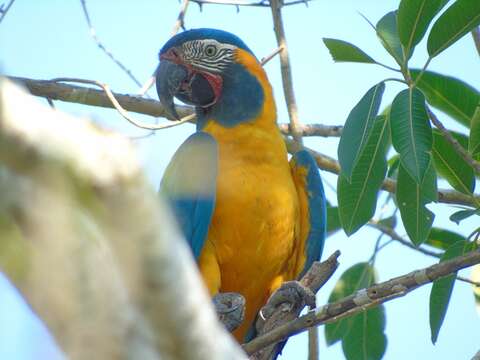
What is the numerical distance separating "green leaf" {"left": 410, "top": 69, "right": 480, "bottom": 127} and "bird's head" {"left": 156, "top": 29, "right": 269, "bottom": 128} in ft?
2.31

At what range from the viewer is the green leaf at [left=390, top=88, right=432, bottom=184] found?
2.85 m

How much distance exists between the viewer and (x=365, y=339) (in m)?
3.89

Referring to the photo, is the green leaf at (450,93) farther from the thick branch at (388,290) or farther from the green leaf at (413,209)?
the thick branch at (388,290)

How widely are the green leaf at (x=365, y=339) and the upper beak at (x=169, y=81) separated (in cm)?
Answer: 121

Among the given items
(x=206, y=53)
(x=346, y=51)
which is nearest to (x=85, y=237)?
(x=346, y=51)

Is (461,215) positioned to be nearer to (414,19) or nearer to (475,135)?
(475,135)

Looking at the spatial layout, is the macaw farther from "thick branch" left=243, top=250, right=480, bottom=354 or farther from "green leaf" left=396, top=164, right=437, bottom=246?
"thick branch" left=243, top=250, right=480, bottom=354

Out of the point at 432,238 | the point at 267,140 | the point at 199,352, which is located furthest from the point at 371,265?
the point at 199,352

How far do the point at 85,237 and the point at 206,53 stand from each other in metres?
2.82

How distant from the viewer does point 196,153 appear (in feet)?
11.2

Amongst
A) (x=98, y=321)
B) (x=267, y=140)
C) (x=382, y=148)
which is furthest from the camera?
(x=267, y=140)

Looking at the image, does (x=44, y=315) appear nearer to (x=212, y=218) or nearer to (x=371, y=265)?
(x=212, y=218)

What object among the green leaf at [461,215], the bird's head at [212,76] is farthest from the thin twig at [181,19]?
the green leaf at [461,215]

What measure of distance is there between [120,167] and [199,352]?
0.29m
